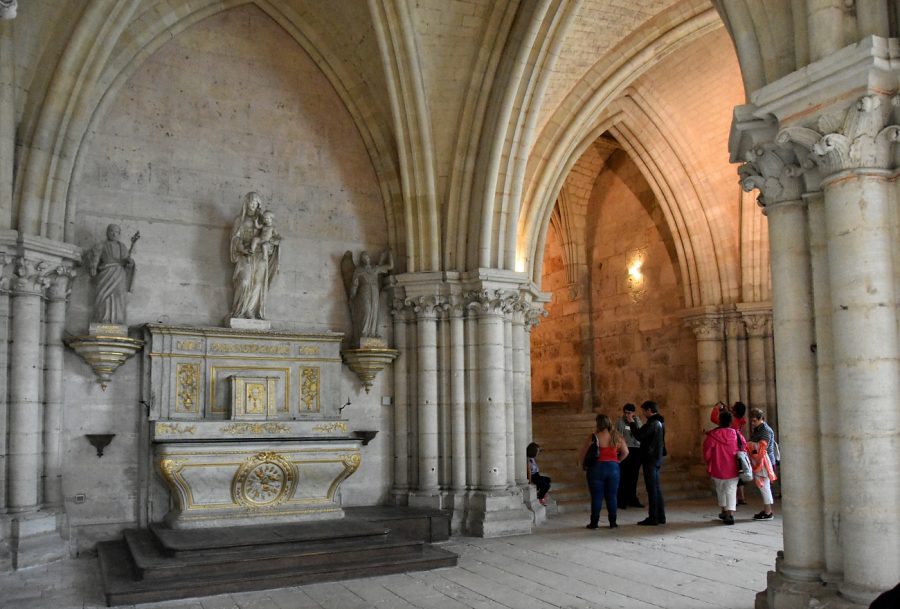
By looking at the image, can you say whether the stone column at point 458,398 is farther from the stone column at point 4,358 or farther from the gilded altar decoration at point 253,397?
the stone column at point 4,358

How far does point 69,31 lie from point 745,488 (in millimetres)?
10605

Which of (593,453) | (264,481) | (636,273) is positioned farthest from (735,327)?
(264,481)

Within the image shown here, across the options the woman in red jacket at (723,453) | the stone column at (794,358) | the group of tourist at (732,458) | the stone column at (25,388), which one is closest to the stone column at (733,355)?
the group of tourist at (732,458)

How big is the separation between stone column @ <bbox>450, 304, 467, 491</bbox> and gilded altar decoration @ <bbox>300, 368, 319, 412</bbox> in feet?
5.07

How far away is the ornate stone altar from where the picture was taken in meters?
7.42

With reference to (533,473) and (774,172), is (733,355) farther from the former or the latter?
(774,172)

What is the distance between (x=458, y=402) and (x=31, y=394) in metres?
4.36

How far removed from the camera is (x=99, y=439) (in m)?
7.86

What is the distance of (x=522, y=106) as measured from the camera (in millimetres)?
9148

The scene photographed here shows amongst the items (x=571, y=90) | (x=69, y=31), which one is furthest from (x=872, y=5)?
(x=69, y=31)

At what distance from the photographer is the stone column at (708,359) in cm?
1257

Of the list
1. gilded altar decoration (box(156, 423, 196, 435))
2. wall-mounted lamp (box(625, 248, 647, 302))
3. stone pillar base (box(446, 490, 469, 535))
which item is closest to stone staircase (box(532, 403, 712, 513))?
stone pillar base (box(446, 490, 469, 535))

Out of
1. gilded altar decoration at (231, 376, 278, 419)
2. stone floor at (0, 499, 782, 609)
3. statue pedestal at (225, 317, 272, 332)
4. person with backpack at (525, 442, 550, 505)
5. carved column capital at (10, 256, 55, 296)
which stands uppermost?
carved column capital at (10, 256, 55, 296)

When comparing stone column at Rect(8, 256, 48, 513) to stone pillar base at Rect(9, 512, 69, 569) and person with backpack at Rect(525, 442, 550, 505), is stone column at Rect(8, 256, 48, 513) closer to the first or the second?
stone pillar base at Rect(9, 512, 69, 569)
